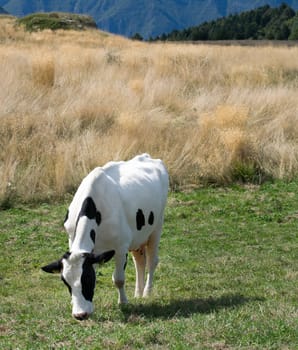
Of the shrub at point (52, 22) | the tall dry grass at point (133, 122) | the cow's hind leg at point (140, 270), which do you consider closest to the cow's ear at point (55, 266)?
the cow's hind leg at point (140, 270)

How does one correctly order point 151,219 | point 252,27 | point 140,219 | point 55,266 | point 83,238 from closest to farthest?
point 55,266 → point 83,238 → point 140,219 → point 151,219 → point 252,27

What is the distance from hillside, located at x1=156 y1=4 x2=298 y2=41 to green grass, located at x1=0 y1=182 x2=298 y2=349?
43.8 m

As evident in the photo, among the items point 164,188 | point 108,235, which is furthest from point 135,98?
point 108,235

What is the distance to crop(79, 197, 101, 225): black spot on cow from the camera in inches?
250

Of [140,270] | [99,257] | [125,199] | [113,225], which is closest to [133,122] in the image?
[140,270]

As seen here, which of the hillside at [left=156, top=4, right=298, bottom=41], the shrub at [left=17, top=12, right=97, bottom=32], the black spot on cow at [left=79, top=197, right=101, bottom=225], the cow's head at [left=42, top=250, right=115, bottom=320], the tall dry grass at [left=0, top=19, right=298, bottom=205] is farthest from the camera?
the hillside at [left=156, top=4, right=298, bottom=41]

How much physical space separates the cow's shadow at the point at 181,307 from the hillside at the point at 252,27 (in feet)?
159

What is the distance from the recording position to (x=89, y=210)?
252 inches

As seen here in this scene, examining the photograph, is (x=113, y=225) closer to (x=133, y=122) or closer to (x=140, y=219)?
(x=140, y=219)

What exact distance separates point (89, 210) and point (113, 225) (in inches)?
12.8

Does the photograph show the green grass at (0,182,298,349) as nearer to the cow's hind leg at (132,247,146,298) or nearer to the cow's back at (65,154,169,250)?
the cow's hind leg at (132,247,146,298)

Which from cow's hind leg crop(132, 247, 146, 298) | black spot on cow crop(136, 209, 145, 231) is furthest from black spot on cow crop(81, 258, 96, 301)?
cow's hind leg crop(132, 247, 146, 298)

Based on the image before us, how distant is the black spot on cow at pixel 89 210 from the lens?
6352mm

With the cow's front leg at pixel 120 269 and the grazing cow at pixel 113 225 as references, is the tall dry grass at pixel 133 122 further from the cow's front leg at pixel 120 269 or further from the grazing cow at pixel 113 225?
the cow's front leg at pixel 120 269
